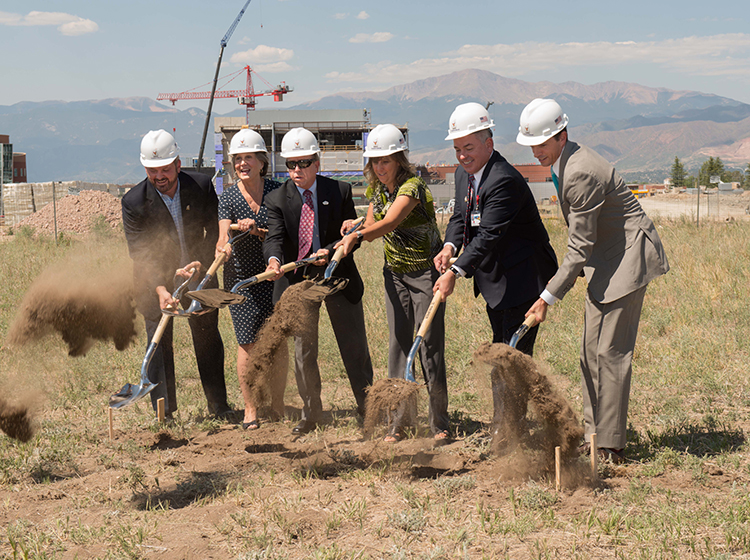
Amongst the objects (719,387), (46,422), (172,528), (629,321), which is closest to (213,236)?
(46,422)

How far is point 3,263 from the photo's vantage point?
11.4m

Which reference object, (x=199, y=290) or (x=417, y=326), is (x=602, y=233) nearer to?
(x=417, y=326)

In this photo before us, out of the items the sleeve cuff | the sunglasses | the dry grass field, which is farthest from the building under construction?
the sleeve cuff

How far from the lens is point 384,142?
409cm

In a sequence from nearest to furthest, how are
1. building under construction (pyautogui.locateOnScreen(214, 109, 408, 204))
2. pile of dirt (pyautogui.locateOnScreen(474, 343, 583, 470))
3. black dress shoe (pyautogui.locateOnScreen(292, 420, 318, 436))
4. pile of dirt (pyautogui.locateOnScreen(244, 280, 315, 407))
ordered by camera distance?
1. pile of dirt (pyautogui.locateOnScreen(474, 343, 583, 470))
2. pile of dirt (pyautogui.locateOnScreen(244, 280, 315, 407))
3. black dress shoe (pyautogui.locateOnScreen(292, 420, 318, 436))
4. building under construction (pyautogui.locateOnScreen(214, 109, 408, 204))

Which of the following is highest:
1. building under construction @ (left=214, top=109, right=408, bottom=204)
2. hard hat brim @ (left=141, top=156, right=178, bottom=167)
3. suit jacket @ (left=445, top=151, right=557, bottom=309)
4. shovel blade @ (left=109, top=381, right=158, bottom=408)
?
building under construction @ (left=214, top=109, right=408, bottom=204)

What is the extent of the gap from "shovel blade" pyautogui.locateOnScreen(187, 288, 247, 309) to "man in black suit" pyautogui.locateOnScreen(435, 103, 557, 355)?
1364mm

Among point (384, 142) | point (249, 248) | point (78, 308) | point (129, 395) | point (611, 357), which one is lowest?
point (129, 395)

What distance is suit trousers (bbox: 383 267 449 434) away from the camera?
4289 mm

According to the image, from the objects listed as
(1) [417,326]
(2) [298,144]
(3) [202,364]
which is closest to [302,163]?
(2) [298,144]

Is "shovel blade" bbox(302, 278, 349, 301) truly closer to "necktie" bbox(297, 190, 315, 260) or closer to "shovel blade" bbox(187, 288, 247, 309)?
"necktie" bbox(297, 190, 315, 260)

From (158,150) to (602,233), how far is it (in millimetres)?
3013

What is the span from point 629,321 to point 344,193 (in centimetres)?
211

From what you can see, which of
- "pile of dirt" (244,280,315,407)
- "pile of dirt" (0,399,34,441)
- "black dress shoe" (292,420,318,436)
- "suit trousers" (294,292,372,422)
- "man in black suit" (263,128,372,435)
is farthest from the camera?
"black dress shoe" (292,420,318,436)
